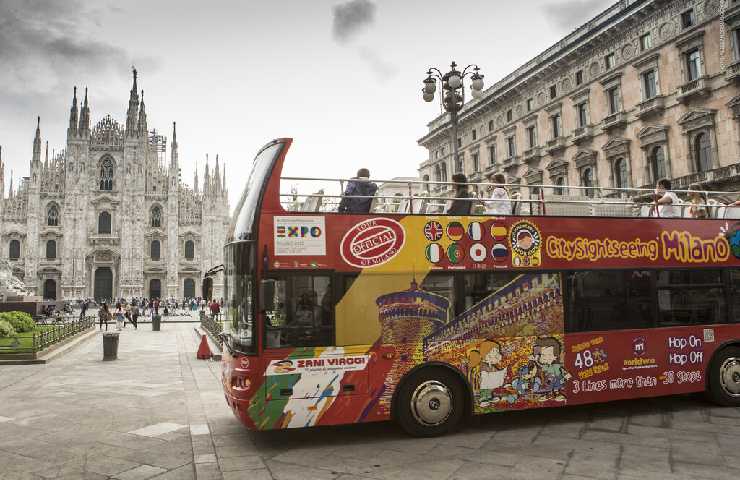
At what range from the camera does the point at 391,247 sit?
6.13m

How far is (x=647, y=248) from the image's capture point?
707 centimetres

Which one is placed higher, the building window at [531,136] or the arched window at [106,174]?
the arched window at [106,174]

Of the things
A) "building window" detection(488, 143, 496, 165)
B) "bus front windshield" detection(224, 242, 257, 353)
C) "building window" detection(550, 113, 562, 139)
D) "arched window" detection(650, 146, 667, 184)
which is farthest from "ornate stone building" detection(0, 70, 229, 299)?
"bus front windshield" detection(224, 242, 257, 353)

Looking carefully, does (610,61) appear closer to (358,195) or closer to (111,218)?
(358,195)

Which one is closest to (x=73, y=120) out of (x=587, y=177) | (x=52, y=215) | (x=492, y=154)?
(x=52, y=215)

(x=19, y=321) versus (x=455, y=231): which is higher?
(x=455, y=231)

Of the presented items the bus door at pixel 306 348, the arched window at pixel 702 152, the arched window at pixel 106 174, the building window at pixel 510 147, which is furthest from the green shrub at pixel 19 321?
the arched window at pixel 106 174

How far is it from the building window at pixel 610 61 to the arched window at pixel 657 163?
5073 millimetres

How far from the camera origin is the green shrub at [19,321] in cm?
1633

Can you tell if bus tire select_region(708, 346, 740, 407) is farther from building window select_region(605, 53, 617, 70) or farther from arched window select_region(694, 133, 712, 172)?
building window select_region(605, 53, 617, 70)

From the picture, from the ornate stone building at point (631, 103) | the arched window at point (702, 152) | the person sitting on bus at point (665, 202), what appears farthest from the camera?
the arched window at point (702, 152)

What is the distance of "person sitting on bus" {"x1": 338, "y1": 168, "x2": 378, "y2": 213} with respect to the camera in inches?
246

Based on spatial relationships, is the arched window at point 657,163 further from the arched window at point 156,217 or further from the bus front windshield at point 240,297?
the arched window at point 156,217

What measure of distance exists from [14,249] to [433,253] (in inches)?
2315
